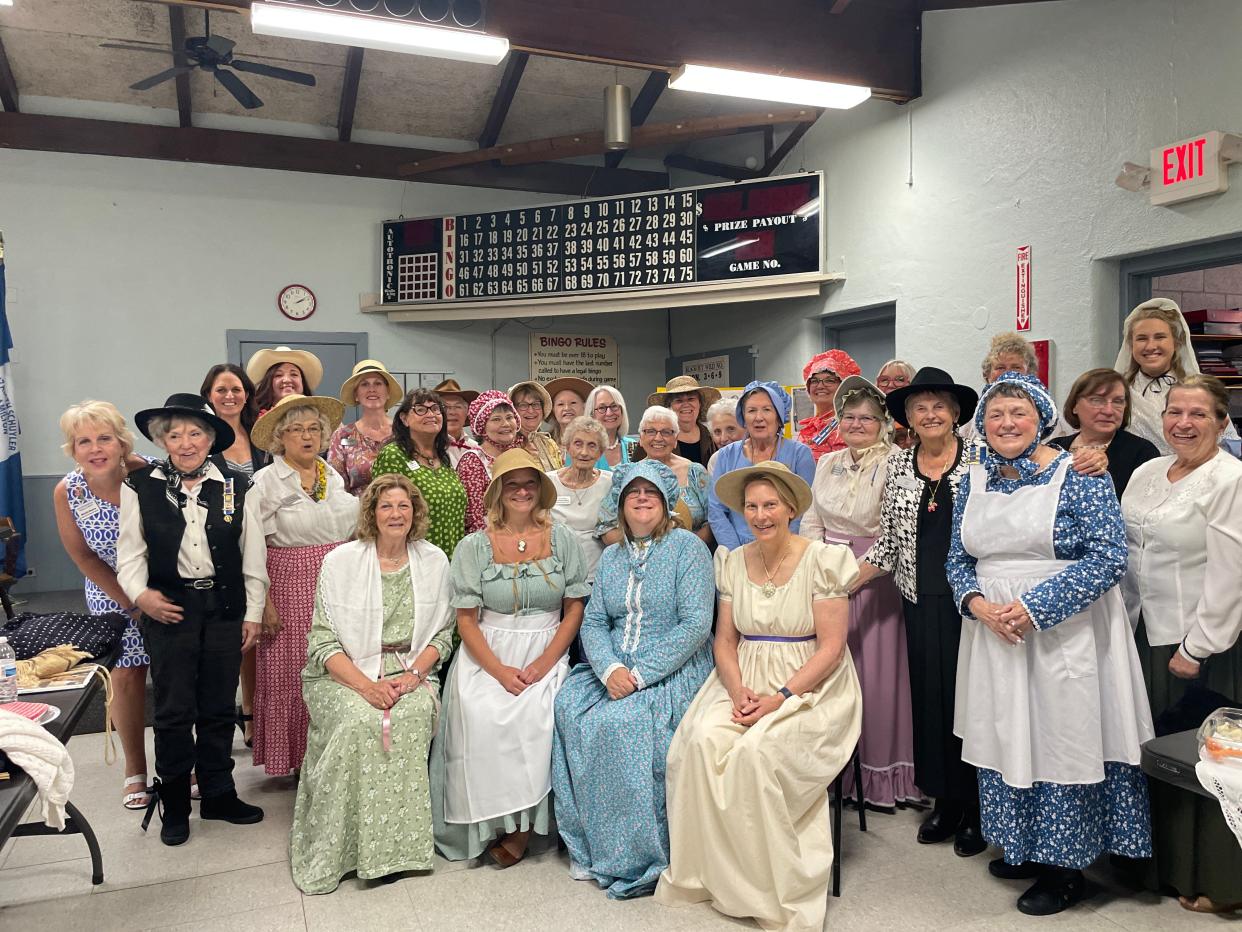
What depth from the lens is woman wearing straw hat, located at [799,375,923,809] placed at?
3232 mm

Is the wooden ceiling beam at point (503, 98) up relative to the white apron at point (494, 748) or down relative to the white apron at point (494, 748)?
up

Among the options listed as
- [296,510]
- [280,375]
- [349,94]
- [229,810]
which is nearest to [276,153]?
[349,94]

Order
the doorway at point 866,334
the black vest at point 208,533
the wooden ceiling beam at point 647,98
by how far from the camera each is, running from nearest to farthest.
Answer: the black vest at point 208,533 < the doorway at point 866,334 < the wooden ceiling beam at point 647,98

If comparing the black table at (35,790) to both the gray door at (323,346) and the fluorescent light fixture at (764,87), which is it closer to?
the fluorescent light fixture at (764,87)

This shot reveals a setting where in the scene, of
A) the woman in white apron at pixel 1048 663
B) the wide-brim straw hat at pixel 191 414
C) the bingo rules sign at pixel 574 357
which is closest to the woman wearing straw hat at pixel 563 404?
the wide-brim straw hat at pixel 191 414

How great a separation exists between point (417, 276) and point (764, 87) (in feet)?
11.4

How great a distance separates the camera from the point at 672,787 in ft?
8.87

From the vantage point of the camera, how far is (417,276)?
7.58 meters

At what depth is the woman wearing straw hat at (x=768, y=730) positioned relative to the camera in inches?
99.1

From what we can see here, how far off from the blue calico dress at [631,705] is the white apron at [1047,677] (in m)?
0.88

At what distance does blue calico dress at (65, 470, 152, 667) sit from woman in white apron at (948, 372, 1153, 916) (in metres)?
2.90

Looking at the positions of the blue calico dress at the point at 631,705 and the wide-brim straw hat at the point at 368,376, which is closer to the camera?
the blue calico dress at the point at 631,705

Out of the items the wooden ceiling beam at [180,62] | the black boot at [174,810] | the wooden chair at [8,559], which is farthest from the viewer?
the wooden ceiling beam at [180,62]

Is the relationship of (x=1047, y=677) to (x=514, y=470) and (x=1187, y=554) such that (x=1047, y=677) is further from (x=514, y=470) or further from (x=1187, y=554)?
(x=514, y=470)
